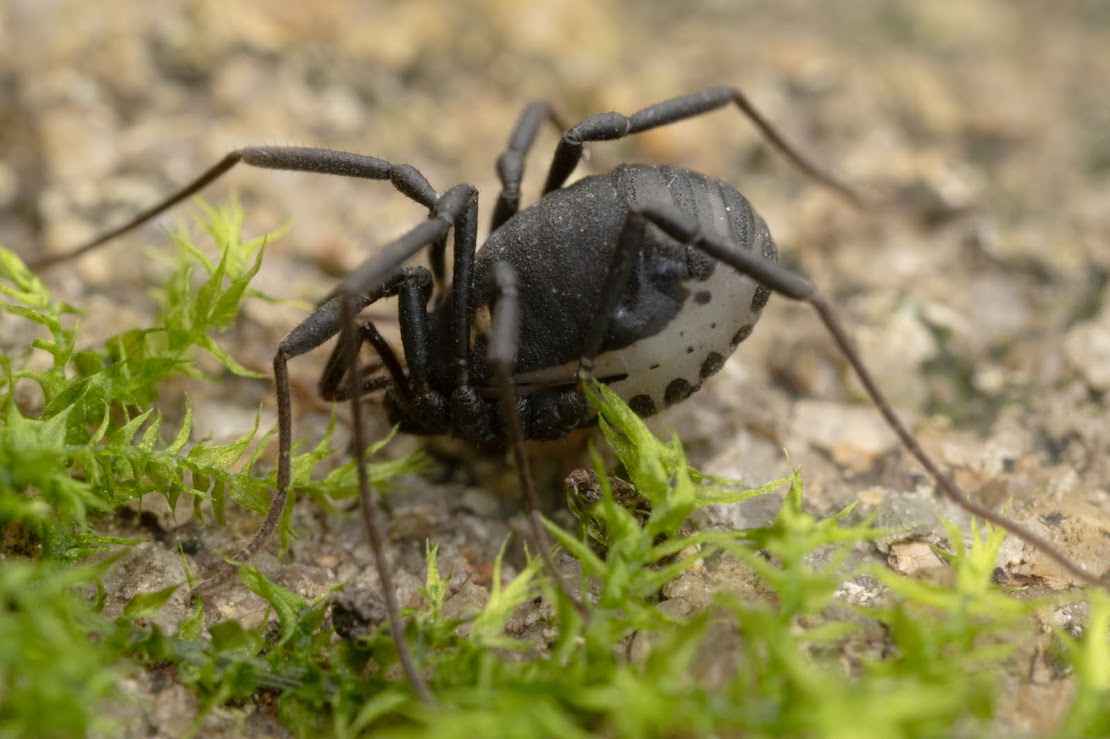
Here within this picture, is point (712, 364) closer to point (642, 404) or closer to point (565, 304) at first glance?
point (642, 404)

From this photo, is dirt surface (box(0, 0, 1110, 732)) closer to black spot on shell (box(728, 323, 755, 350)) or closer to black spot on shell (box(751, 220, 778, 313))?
black spot on shell (box(728, 323, 755, 350))

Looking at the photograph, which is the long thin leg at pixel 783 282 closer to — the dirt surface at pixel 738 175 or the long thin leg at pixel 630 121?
the dirt surface at pixel 738 175

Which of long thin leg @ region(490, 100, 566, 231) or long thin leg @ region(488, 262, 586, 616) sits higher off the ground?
long thin leg @ region(490, 100, 566, 231)

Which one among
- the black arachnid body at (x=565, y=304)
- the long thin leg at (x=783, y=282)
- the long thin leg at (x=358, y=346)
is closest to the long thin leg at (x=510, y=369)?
the black arachnid body at (x=565, y=304)

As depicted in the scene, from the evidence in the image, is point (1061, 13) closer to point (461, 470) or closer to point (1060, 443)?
point (1060, 443)

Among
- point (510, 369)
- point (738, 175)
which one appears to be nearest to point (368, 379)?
point (510, 369)

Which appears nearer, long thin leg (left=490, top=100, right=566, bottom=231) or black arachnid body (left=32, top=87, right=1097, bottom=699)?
black arachnid body (left=32, top=87, right=1097, bottom=699)

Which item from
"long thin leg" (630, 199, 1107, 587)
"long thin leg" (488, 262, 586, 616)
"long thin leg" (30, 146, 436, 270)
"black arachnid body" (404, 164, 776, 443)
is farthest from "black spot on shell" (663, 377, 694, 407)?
"long thin leg" (30, 146, 436, 270)
